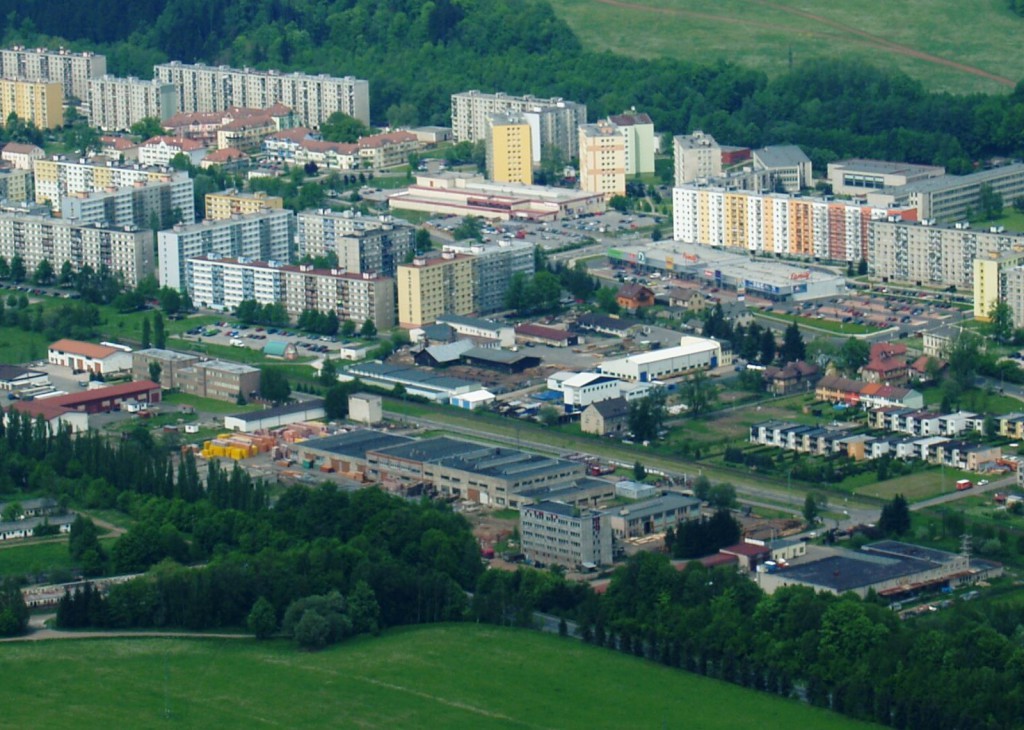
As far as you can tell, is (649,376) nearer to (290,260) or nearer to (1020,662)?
(290,260)

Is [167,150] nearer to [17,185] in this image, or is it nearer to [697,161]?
[17,185]

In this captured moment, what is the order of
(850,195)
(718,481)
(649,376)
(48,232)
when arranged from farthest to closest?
(850,195) < (48,232) < (649,376) < (718,481)

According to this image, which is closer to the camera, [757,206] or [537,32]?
[757,206]

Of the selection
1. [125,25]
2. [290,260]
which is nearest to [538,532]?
[290,260]

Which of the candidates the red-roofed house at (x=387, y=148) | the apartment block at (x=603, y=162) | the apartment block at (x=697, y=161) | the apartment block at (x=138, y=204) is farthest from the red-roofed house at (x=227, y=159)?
the apartment block at (x=697, y=161)

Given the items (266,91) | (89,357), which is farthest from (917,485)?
(266,91)

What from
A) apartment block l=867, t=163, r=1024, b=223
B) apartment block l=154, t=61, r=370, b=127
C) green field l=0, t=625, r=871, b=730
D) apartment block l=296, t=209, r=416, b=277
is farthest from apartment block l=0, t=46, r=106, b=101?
green field l=0, t=625, r=871, b=730

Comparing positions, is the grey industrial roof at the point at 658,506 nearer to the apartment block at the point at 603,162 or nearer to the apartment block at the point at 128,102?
the apartment block at the point at 603,162
